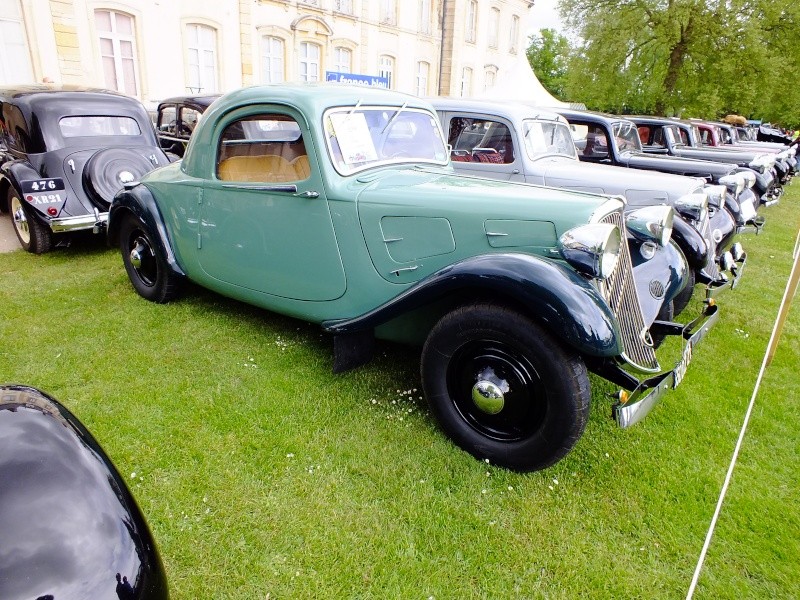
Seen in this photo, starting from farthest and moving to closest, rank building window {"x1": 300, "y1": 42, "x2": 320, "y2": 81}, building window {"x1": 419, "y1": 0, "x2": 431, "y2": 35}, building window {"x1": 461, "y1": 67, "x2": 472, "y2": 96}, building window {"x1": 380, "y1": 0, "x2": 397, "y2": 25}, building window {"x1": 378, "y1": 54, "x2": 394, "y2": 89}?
building window {"x1": 461, "y1": 67, "x2": 472, "y2": 96}
building window {"x1": 419, "y1": 0, "x2": 431, "y2": 35}
building window {"x1": 378, "y1": 54, "x2": 394, "y2": 89}
building window {"x1": 380, "y1": 0, "x2": 397, "y2": 25}
building window {"x1": 300, "y1": 42, "x2": 320, "y2": 81}

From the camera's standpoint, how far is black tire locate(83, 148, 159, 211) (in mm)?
5305

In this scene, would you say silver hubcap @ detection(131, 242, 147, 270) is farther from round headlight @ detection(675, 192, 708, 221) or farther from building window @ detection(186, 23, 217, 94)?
building window @ detection(186, 23, 217, 94)

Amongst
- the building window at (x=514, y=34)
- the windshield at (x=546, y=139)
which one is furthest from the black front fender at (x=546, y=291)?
the building window at (x=514, y=34)

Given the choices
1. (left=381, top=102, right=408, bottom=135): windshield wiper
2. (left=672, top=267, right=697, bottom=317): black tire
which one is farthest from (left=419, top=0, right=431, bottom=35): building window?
(left=672, top=267, right=697, bottom=317): black tire

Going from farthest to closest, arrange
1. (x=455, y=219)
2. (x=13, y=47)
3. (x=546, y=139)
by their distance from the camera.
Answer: (x=13, y=47)
(x=546, y=139)
(x=455, y=219)

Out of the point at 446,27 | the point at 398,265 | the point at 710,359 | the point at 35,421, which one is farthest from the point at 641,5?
the point at 35,421

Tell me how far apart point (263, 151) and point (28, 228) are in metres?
3.82

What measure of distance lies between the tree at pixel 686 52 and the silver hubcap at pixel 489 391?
1931 centimetres

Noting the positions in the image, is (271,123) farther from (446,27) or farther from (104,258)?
(446,27)

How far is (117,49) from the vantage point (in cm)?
1360

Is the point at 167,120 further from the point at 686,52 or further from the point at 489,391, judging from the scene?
the point at 686,52

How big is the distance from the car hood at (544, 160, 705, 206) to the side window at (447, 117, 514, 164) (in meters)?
0.46

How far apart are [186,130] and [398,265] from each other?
721cm

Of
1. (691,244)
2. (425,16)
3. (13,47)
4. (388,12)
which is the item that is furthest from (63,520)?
(425,16)
